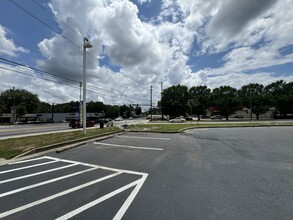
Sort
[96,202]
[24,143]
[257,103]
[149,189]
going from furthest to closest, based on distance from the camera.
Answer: [257,103], [24,143], [149,189], [96,202]

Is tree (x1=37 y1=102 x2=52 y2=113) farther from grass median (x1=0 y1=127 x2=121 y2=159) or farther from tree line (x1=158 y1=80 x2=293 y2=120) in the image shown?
grass median (x1=0 y1=127 x2=121 y2=159)

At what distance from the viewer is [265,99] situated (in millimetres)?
63062

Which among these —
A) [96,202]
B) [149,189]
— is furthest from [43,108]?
[96,202]

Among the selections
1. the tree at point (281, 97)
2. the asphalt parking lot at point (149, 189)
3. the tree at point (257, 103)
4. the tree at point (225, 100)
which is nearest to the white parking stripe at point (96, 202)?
the asphalt parking lot at point (149, 189)

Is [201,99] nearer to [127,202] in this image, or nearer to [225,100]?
[225,100]

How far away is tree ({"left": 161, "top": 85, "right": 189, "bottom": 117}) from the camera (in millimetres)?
72125

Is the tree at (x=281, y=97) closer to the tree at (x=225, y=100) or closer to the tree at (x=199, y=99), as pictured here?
the tree at (x=225, y=100)

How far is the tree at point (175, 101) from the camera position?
7212 centimetres

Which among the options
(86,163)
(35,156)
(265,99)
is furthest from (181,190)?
(265,99)

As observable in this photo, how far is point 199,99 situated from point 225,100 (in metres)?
10.8

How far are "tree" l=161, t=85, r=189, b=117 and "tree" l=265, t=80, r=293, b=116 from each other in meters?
28.9

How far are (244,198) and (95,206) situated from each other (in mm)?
3189

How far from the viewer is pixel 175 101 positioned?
72000 mm

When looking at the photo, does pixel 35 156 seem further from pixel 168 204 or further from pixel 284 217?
pixel 284 217
